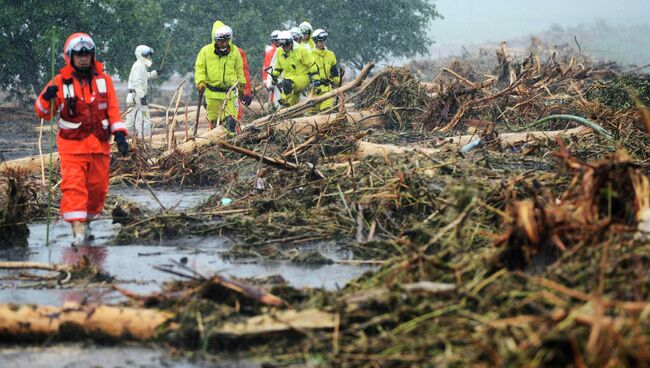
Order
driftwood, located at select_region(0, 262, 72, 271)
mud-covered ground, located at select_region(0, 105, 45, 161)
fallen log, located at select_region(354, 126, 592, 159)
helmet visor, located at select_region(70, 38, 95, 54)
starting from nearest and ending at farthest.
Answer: driftwood, located at select_region(0, 262, 72, 271)
helmet visor, located at select_region(70, 38, 95, 54)
fallen log, located at select_region(354, 126, 592, 159)
mud-covered ground, located at select_region(0, 105, 45, 161)

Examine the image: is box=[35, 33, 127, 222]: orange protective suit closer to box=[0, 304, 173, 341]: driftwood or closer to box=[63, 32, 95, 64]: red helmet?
box=[63, 32, 95, 64]: red helmet

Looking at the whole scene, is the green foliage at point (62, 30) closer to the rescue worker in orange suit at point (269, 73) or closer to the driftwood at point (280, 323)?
the rescue worker in orange suit at point (269, 73)

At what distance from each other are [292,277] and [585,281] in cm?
262

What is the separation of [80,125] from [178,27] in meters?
21.1

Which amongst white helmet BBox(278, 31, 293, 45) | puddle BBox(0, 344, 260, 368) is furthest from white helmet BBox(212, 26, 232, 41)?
puddle BBox(0, 344, 260, 368)

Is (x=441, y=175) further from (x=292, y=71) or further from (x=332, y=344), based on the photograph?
(x=292, y=71)

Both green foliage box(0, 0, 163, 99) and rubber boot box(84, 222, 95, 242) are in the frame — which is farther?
green foliage box(0, 0, 163, 99)

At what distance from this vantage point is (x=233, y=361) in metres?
4.91

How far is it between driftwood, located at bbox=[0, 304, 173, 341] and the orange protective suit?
10.8 ft

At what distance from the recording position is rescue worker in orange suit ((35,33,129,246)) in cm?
→ 852

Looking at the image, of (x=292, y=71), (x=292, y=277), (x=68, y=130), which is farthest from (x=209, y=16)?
(x=292, y=277)

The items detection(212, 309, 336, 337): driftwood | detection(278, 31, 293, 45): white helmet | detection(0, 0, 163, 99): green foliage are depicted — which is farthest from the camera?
detection(0, 0, 163, 99): green foliage

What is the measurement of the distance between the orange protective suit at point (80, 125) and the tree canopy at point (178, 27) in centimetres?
999

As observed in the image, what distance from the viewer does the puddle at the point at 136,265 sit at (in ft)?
21.4
